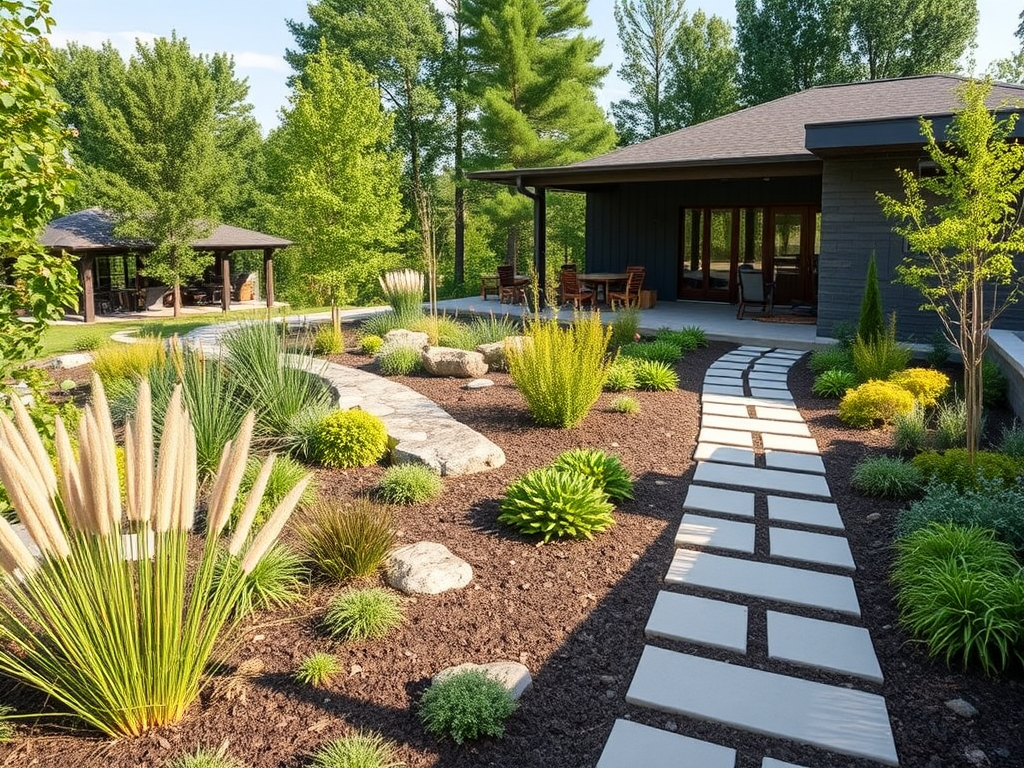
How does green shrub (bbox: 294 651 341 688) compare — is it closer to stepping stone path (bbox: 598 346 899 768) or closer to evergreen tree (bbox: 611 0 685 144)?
stepping stone path (bbox: 598 346 899 768)

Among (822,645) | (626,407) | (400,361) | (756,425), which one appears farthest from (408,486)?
(400,361)

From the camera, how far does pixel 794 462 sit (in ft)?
17.9

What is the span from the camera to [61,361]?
1048cm

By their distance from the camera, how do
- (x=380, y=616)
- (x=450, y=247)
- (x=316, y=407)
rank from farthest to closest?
(x=450, y=247) < (x=316, y=407) < (x=380, y=616)

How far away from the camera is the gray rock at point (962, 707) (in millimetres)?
2652

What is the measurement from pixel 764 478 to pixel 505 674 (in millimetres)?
2893

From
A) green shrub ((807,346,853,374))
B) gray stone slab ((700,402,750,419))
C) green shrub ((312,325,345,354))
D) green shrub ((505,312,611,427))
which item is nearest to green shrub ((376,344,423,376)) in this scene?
green shrub ((312,325,345,354))

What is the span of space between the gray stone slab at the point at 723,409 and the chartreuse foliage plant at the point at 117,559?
514 cm

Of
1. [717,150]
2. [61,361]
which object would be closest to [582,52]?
[717,150]

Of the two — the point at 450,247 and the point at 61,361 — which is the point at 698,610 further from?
the point at 450,247

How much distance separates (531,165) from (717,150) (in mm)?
12893

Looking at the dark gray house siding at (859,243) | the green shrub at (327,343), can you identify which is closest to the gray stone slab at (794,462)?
the dark gray house siding at (859,243)

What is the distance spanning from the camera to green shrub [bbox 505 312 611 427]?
601 cm

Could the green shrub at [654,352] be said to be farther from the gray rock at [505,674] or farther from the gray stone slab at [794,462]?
the gray rock at [505,674]
